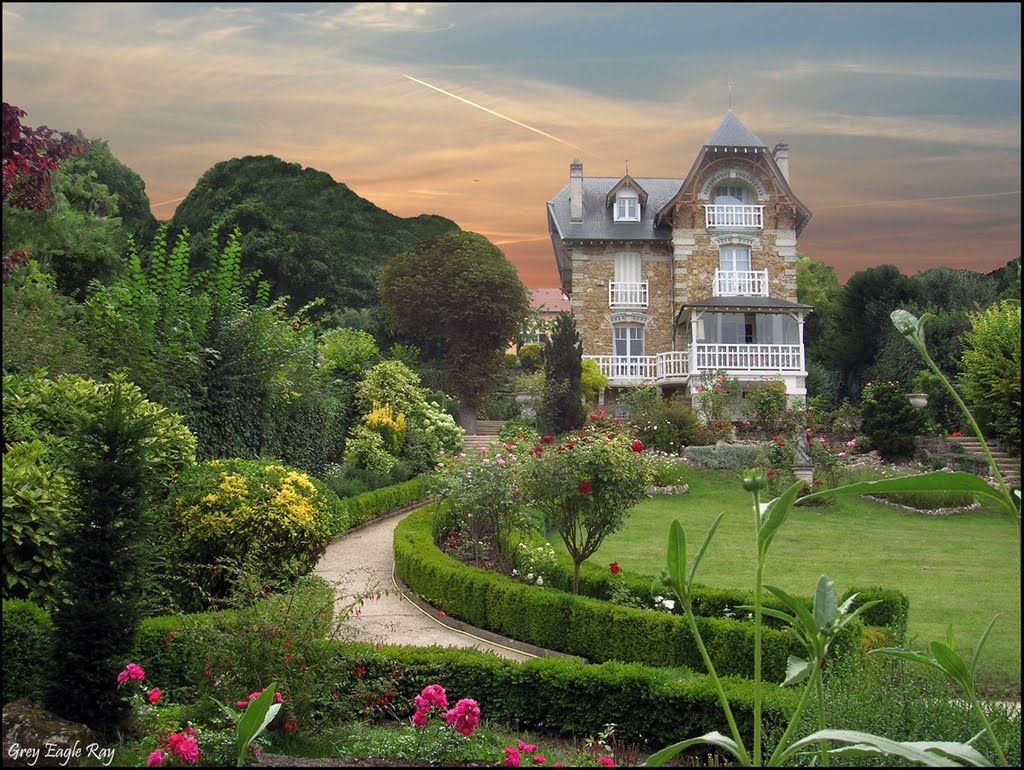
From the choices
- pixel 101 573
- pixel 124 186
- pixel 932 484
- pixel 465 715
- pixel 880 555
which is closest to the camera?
pixel 932 484

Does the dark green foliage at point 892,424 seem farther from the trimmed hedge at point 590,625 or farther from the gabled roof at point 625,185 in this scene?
the trimmed hedge at point 590,625

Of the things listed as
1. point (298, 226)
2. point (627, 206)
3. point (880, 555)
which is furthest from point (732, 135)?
point (880, 555)

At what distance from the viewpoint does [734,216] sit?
2839 centimetres

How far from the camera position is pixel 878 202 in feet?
11.5

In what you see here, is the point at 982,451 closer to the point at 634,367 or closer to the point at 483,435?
the point at 634,367

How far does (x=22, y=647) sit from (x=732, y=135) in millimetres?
26713

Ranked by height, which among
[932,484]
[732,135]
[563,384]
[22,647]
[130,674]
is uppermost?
[732,135]

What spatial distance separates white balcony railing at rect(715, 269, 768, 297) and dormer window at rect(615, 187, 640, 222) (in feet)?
11.2

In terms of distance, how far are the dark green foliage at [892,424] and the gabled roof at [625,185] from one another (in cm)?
1172

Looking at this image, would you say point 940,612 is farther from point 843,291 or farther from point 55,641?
point 843,291

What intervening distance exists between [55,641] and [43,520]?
1.90 meters

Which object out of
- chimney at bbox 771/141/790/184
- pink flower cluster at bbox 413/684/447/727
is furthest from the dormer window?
pink flower cluster at bbox 413/684/447/727

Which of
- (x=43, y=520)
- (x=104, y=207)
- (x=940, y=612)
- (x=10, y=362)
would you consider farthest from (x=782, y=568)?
(x=104, y=207)

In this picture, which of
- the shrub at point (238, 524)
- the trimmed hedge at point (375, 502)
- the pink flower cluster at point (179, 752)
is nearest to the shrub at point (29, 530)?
the shrub at point (238, 524)
